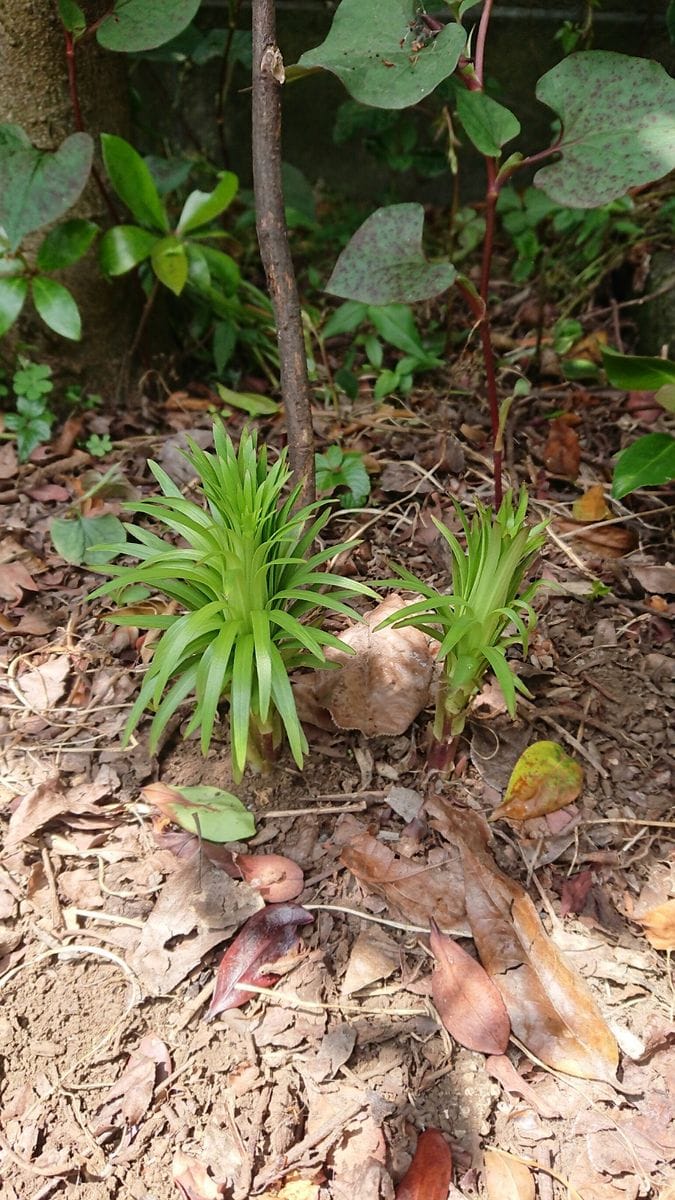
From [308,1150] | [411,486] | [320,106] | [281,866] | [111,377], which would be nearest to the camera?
[308,1150]

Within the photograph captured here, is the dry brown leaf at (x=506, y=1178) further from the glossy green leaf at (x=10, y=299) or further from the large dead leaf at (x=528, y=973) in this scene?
the glossy green leaf at (x=10, y=299)

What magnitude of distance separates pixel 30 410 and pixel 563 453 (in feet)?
4.28

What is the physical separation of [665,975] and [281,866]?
62 cm

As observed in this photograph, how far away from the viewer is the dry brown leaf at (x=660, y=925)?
1319 mm

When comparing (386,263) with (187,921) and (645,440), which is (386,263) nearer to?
(645,440)

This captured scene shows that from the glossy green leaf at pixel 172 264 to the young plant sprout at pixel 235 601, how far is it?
72 centimetres

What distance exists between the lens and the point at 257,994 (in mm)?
1266

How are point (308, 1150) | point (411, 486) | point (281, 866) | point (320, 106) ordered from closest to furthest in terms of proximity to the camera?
point (308, 1150) → point (281, 866) → point (411, 486) → point (320, 106)

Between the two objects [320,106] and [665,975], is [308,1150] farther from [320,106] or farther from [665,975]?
[320,106]

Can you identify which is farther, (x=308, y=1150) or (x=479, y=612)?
(x=479, y=612)

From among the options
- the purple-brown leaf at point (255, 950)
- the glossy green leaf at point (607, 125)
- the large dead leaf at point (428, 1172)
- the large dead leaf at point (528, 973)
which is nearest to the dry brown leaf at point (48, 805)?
the purple-brown leaf at point (255, 950)

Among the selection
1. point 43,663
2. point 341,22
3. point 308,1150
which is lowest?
point 308,1150

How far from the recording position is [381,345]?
2398mm

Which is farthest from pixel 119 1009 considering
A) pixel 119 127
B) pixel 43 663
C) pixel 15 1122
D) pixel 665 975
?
pixel 119 127
